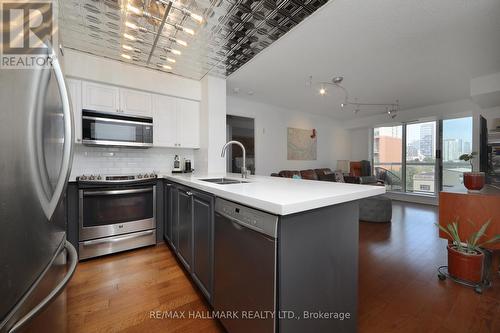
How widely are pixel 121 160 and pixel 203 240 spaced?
89.0 inches

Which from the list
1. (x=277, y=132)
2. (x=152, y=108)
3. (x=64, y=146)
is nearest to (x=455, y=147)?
(x=277, y=132)

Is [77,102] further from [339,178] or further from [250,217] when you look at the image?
[339,178]

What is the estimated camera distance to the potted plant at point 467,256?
71.9 inches

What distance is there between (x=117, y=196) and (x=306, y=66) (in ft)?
10.3

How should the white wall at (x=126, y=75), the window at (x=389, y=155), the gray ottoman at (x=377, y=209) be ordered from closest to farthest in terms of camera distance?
the white wall at (x=126, y=75)
the gray ottoman at (x=377, y=209)
the window at (x=389, y=155)

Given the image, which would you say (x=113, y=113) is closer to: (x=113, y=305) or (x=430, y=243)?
(x=113, y=305)

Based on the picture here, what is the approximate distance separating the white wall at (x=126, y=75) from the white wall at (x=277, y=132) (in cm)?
136

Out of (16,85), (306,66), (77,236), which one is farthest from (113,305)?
(306,66)

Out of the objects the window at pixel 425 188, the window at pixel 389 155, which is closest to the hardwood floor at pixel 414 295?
the window at pixel 425 188

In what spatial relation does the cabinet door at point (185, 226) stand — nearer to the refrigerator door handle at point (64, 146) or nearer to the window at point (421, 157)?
→ the refrigerator door handle at point (64, 146)

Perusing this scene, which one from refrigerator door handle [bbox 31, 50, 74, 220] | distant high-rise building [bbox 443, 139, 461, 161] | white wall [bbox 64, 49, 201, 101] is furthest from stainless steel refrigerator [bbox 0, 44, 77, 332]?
distant high-rise building [bbox 443, 139, 461, 161]

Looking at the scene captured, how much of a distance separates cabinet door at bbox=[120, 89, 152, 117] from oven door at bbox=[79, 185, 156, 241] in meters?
1.14

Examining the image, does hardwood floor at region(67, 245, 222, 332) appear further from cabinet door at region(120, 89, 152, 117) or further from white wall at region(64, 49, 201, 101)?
white wall at region(64, 49, 201, 101)

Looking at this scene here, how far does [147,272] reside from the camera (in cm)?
212
